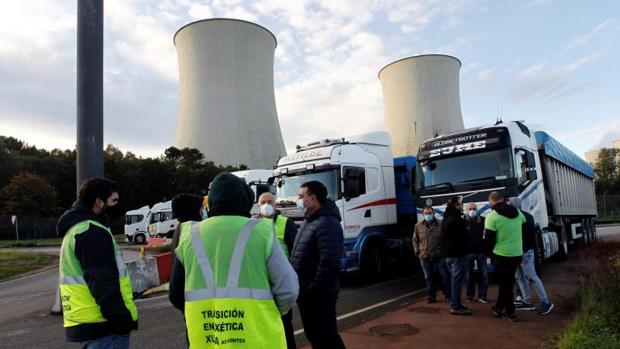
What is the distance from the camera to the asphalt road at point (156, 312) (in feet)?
19.0

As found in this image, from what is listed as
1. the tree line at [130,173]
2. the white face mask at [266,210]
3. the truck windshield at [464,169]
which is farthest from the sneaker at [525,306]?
the tree line at [130,173]

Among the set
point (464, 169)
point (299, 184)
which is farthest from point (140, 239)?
point (464, 169)

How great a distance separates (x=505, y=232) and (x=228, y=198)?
4532 mm

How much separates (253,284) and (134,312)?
1011mm

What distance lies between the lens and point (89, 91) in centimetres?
764

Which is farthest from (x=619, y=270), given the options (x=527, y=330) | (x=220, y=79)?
(x=220, y=79)

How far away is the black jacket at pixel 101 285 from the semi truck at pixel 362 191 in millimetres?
6231

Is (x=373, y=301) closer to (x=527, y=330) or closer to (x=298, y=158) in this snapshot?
(x=527, y=330)

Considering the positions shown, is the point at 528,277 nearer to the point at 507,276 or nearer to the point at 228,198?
the point at 507,276

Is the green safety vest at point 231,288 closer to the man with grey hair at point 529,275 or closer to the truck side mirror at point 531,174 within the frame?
the man with grey hair at point 529,275

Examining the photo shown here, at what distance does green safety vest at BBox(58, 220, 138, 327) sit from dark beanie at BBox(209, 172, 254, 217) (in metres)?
0.86

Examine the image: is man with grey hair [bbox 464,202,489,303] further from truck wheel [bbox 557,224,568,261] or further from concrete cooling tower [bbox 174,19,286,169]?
concrete cooling tower [bbox 174,19,286,169]

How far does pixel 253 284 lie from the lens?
2086 millimetres

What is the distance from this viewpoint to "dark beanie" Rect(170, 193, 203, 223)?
137 inches
